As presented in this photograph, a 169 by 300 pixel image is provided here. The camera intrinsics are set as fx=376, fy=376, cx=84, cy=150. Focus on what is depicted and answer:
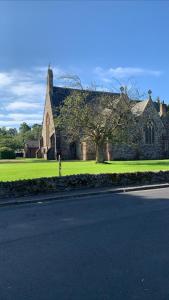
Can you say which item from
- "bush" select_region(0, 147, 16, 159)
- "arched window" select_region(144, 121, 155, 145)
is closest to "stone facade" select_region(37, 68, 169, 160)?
"arched window" select_region(144, 121, 155, 145)

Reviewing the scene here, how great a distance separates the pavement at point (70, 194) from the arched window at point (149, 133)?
136 feet

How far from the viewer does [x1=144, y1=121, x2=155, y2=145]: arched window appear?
59281mm

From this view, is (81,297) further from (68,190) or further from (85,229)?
(68,190)

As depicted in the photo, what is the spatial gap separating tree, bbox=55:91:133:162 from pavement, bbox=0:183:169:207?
2346 centimetres

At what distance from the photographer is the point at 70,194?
15422 millimetres

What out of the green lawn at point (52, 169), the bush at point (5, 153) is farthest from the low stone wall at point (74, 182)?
the bush at point (5, 153)

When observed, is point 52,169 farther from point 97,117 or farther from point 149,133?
point 149,133

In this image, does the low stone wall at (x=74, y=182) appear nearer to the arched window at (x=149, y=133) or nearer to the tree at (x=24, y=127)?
the arched window at (x=149, y=133)

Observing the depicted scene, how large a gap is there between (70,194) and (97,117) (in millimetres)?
26431

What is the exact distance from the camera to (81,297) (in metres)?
4.79

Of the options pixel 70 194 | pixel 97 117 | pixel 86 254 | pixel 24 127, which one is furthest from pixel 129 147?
pixel 24 127

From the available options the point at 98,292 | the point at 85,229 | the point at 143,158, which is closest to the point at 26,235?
the point at 85,229

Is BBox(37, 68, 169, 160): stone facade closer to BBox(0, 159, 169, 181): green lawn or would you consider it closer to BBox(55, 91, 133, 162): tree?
BBox(55, 91, 133, 162): tree

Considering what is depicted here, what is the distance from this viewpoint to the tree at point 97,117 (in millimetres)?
41125
